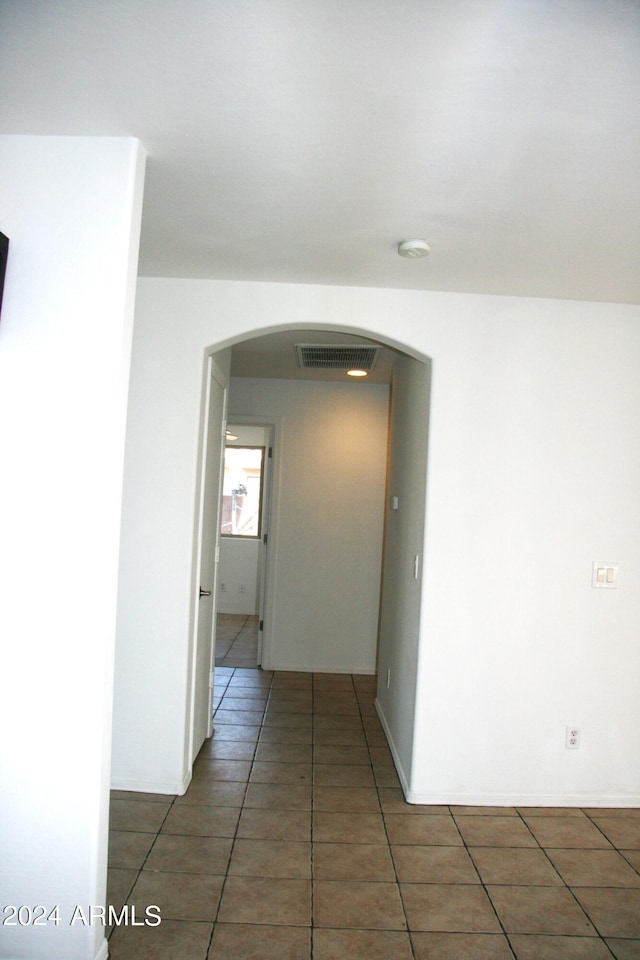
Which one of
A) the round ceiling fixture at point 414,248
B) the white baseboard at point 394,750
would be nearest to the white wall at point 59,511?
the round ceiling fixture at point 414,248

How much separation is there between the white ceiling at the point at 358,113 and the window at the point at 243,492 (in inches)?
Result: 211

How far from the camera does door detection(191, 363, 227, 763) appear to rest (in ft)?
10.9

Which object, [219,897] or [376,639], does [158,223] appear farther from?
[376,639]

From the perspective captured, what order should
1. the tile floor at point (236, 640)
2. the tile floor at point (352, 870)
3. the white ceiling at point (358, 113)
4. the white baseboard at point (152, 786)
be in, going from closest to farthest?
the white ceiling at point (358, 113)
the tile floor at point (352, 870)
the white baseboard at point (152, 786)
the tile floor at point (236, 640)

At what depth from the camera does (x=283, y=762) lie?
11.5ft

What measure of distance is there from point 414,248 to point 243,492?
5655 mm

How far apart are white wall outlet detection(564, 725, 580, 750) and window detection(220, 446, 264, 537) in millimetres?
5048

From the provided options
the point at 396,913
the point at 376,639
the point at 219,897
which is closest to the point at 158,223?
the point at 219,897

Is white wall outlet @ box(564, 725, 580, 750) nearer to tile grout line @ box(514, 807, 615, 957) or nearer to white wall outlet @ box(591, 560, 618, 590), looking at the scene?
tile grout line @ box(514, 807, 615, 957)

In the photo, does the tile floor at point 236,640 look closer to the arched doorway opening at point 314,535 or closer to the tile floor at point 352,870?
the arched doorway opening at point 314,535

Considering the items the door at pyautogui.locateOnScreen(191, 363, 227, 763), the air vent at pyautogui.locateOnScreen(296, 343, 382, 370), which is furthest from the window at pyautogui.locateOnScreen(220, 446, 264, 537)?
the door at pyautogui.locateOnScreen(191, 363, 227, 763)

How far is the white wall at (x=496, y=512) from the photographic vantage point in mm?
3117

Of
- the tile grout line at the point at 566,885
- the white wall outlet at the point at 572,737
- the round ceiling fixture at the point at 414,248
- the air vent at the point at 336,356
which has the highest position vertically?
the round ceiling fixture at the point at 414,248

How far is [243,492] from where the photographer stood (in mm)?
7930
